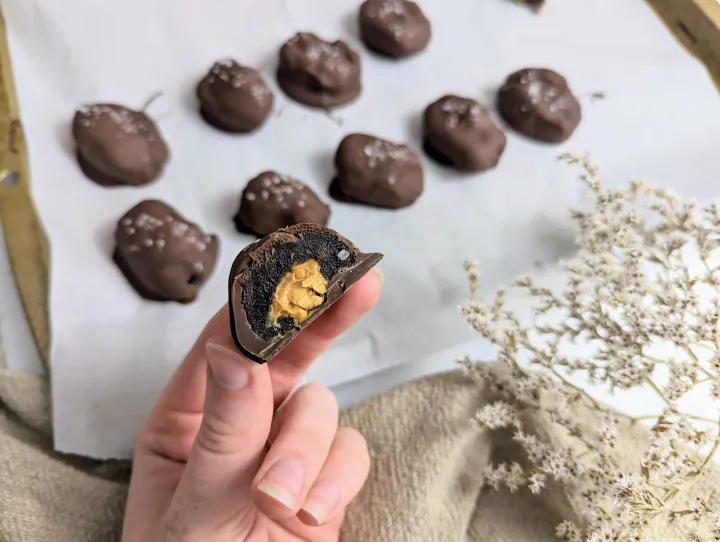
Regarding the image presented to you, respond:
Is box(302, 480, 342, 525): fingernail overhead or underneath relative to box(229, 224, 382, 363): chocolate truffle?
underneath

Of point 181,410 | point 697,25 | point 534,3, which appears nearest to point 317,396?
point 181,410

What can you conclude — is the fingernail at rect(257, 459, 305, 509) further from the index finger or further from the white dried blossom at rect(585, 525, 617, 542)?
the white dried blossom at rect(585, 525, 617, 542)

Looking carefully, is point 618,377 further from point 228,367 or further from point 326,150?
point 326,150

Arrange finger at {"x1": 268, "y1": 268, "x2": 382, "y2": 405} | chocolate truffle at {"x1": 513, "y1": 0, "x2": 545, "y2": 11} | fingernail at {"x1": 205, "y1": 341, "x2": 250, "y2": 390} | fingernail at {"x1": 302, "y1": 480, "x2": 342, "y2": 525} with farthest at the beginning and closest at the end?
chocolate truffle at {"x1": 513, "y1": 0, "x2": 545, "y2": 11}, finger at {"x1": 268, "y1": 268, "x2": 382, "y2": 405}, fingernail at {"x1": 302, "y1": 480, "x2": 342, "y2": 525}, fingernail at {"x1": 205, "y1": 341, "x2": 250, "y2": 390}

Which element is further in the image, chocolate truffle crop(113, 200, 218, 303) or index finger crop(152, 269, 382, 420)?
chocolate truffle crop(113, 200, 218, 303)

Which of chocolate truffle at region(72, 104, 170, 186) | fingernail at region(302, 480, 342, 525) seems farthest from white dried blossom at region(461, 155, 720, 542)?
chocolate truffle at region(72, 104, 170, 186)

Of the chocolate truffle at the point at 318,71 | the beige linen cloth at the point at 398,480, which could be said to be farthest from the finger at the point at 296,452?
the chocolate truffle at the point at 318,71

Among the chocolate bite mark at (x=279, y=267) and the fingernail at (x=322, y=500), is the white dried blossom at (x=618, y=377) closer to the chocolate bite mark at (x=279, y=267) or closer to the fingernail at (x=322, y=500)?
the fingernail at (x=322, y=500)
